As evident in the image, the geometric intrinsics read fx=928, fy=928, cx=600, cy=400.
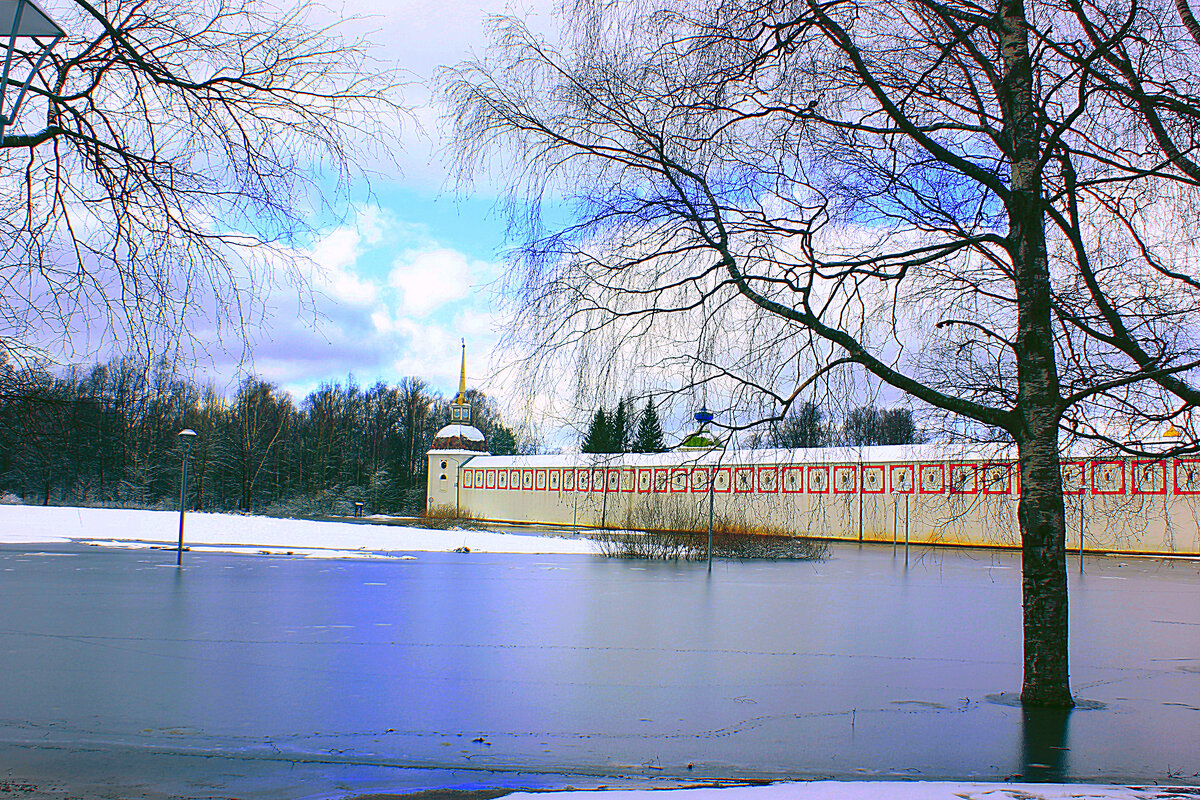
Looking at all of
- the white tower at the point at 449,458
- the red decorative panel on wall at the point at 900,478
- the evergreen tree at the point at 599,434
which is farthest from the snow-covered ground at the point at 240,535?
the white tower at the point at 449,458

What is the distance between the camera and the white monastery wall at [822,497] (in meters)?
7.62

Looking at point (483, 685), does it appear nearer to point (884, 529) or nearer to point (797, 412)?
point (797, 412)

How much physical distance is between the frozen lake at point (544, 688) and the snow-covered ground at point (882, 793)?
0.80m

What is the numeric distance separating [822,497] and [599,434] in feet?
128

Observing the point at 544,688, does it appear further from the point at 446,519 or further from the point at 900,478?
the point at 446,519

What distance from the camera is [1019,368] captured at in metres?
7.17

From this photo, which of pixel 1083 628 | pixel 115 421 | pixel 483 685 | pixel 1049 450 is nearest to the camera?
pixel 115 421

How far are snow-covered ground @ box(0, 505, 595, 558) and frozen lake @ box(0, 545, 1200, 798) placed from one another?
13476 millimetres

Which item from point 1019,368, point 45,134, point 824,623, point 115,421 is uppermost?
point 45,134

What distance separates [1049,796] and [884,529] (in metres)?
44.4

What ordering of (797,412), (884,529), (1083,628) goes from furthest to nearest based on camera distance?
(884,529)
(1083,628)
(797,412)

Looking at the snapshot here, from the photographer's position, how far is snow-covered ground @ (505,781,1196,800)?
463 centimetres

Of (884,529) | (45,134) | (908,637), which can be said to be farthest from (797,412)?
(884,529)

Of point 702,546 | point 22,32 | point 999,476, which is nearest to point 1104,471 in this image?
point 999,476
